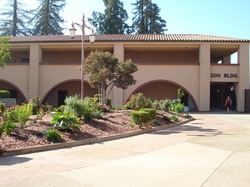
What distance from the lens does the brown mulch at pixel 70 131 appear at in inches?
364

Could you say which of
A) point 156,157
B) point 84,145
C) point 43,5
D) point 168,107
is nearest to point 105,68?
point 168,107

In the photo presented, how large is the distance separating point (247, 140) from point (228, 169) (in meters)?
5.18

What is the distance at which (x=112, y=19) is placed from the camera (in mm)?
50750

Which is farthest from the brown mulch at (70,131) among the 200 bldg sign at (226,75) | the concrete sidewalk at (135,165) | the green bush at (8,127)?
the 200 bldg sign at (226,75)

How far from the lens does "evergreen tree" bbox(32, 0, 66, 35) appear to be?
52312 mm

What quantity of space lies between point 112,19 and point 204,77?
25.7m

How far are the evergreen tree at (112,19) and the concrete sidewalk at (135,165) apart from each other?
1639 inches

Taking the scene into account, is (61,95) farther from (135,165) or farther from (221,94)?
(135,165)

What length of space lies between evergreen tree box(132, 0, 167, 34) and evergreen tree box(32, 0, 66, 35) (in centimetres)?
1311

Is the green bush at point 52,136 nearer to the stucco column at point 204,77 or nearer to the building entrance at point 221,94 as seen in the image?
the stucco column at point 204,77

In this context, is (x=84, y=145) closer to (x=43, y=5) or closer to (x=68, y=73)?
(x=68, y=73)

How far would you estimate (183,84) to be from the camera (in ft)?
97.9

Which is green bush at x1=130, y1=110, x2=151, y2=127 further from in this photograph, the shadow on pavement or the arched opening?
the arched opening

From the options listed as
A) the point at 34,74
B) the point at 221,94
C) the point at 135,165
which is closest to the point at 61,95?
the point at 34,74
